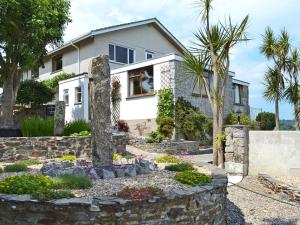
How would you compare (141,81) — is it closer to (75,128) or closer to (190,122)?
(190,122)

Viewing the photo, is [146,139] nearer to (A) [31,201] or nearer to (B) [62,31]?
(B) [62,31]

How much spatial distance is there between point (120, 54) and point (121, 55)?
94 mm

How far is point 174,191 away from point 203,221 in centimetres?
77

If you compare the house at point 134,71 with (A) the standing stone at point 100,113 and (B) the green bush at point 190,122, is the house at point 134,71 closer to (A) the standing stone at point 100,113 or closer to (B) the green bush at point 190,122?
(B) the green bush at point 190,122

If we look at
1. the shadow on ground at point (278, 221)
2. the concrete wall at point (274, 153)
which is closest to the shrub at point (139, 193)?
the shadow on ground at point (278, 221)

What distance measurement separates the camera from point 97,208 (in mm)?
5109

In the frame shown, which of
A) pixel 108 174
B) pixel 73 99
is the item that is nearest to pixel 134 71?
pixel 73 99

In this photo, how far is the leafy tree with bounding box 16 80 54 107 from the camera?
24.0 metres

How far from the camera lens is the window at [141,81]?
70.8 feet

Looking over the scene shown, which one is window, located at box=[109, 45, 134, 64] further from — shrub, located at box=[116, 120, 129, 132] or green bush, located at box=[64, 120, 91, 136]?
green bush, located at box=[64, 120, 91, 136]

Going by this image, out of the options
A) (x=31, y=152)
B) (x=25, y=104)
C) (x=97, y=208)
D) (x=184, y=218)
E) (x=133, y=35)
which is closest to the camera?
(x=97, y=208)

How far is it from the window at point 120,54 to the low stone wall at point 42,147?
40.0ft

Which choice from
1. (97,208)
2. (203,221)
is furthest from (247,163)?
(97,208)

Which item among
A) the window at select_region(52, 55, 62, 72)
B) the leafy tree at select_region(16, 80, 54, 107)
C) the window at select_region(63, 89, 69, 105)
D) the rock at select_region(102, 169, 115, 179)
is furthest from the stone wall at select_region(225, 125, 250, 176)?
the window at select_region(52, 55, 62, 72)
